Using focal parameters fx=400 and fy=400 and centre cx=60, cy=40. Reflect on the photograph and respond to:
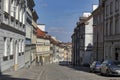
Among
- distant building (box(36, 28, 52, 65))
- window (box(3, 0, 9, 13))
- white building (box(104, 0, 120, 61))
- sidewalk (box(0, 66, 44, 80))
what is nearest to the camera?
sidewalk (box(0, 66, 44, 80))

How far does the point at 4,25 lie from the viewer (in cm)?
3061

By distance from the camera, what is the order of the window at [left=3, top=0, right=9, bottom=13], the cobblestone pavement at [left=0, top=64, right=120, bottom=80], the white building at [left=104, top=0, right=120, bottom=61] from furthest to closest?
1. the white building at [left=104, top=0, right=120, bottom=61]
2. the window at [left=3, top=0, right=9, bottom=13]
3. the cobblestone pavement at [left=0, top=64, right=120, bottom=80]

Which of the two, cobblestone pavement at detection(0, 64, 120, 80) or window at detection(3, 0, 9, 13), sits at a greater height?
window at detection(3, 0, 9, 13)

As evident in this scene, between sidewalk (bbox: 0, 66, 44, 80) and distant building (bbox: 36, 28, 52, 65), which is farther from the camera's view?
distant building (bbox: 36, 28, 52, 65)

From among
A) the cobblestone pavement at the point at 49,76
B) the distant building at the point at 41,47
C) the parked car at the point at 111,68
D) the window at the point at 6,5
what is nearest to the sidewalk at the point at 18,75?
the cobblestone pavement at the point at 49,76

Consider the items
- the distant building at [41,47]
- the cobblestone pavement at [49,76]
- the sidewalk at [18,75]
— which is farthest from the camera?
the distant building at [41,47]

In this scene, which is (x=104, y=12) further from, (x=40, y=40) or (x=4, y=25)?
(x=40, y=40)

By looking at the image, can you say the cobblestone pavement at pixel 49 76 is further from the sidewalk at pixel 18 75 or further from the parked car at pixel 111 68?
the parked car at pixel 111 68

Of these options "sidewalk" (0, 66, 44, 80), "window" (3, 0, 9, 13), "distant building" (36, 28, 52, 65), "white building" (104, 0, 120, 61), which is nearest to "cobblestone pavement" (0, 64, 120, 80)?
"sidewalk" (0, 66, 44, 80)

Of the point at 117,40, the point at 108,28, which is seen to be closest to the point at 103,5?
the point at 108,28

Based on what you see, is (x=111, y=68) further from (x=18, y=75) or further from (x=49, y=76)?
(x=18, y=75)

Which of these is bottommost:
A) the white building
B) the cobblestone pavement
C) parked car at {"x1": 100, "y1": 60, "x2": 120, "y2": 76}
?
the cobblestone pavement

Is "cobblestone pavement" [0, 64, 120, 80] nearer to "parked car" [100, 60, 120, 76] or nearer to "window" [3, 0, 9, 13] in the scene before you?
"parked car" [100, 60, 120, 76]

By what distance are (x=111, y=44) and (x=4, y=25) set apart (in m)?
26.1
